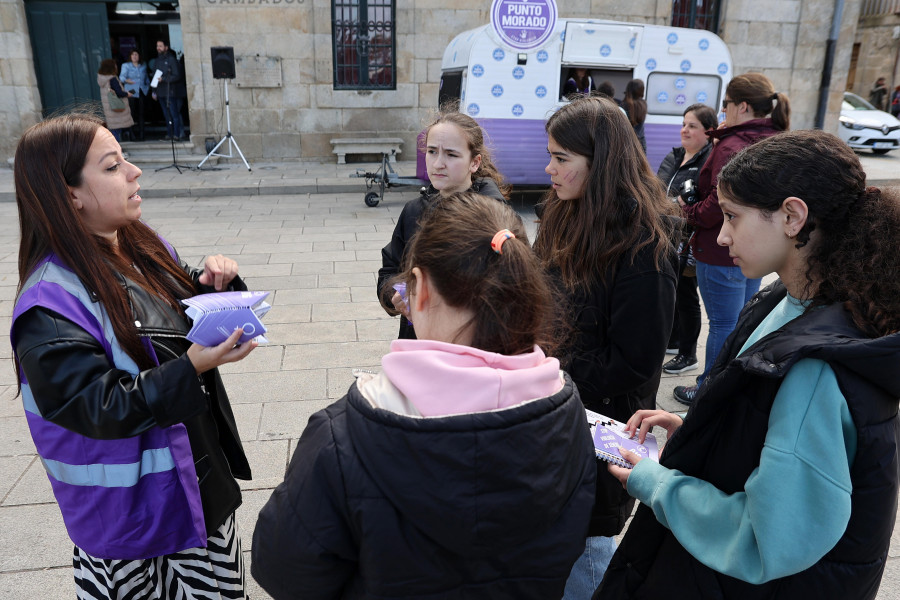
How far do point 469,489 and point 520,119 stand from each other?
8.70 metres

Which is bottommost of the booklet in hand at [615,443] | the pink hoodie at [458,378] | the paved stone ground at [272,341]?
the paved stone ground at [272,341]

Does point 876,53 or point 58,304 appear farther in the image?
point 876,53

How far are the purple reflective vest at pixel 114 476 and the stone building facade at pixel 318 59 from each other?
462 inches

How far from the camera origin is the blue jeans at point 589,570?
2.03m

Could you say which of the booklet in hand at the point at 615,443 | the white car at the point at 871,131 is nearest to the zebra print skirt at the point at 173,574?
the booklet in hand at the point at 615,443

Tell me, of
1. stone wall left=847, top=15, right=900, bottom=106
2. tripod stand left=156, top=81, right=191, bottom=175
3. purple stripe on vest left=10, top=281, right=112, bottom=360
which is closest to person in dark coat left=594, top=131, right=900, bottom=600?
purple stripe on vest left=10, top=281, right=112, bottom=360

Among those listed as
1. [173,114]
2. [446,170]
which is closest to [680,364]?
[446,170]

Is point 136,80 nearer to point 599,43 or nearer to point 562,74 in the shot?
point 562,74

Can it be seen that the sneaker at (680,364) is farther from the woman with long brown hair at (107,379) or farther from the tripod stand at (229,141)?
the tripod stand at (229,141)

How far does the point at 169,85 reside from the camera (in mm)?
12719

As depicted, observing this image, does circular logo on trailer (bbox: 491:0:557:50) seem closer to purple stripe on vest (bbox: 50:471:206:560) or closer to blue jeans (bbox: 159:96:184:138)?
blue jeans (bbox: 159:96:184:138)

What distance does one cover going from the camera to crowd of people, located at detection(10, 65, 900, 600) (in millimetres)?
1126

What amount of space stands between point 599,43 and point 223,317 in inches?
347

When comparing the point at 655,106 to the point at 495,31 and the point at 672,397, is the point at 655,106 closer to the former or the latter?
the point at 495,31
